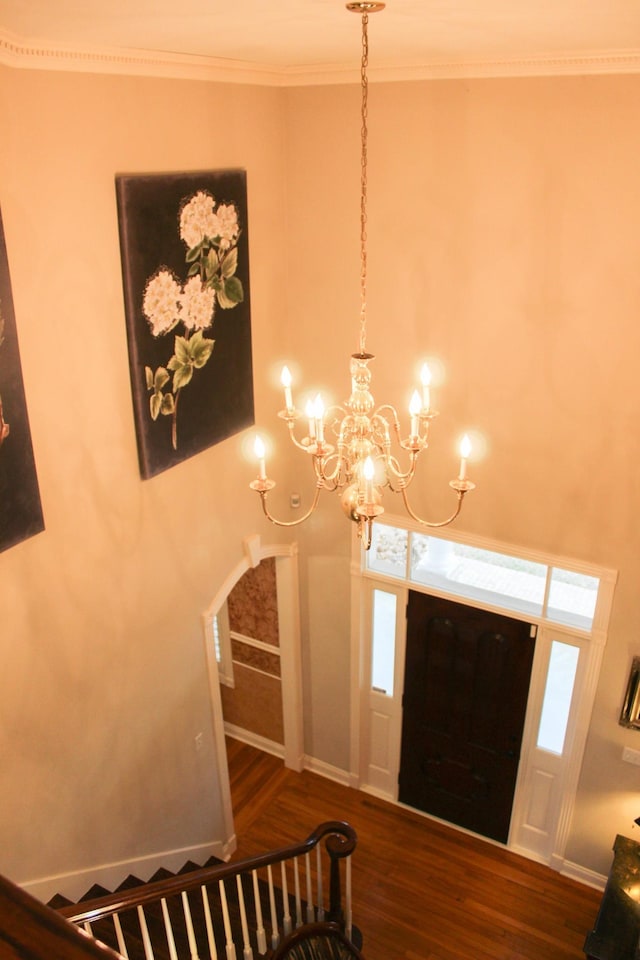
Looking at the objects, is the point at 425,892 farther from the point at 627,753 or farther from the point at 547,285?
the point at 547,285

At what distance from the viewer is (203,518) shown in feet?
16.5

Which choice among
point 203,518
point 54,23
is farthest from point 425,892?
point 54,23

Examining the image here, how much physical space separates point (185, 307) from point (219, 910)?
12.3 ft

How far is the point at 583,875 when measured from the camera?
19.1 feet

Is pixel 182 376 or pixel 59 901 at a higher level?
pixel 182 376

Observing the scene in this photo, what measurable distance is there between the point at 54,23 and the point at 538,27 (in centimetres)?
187

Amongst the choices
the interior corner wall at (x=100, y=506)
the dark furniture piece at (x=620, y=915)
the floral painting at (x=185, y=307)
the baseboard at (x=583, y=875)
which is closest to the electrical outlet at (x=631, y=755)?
the dark furniture piece at (x=620, y=915)

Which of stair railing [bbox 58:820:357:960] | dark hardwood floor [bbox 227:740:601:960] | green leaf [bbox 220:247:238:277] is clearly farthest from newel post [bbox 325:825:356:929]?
green leaf [bbox 220:247:238:277]

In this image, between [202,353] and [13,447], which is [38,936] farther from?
[202,353]

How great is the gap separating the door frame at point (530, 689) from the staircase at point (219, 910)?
5.09 feet

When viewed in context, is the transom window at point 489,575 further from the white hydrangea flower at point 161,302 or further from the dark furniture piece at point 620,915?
the white hydrangea flower at point 161,302

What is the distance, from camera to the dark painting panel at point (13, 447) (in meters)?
3.24

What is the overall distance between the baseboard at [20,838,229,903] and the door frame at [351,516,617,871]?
146 cm

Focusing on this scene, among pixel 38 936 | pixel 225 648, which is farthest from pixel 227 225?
pixel 38 936
